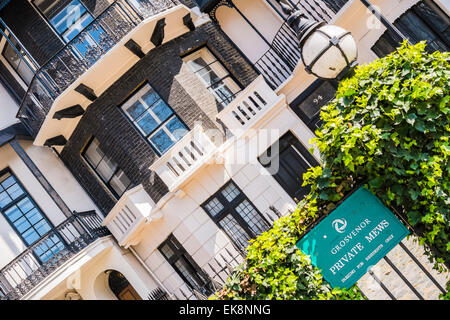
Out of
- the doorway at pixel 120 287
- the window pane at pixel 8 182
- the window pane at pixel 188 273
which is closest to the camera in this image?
the window pane at pixel 188 273

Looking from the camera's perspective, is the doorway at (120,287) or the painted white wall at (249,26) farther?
the doorway at (120,287)

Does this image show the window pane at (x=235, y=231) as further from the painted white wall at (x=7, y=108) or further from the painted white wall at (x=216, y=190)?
the painted white wall at (x=7, y=108)

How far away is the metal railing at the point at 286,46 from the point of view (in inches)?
478

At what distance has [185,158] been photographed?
12008mm

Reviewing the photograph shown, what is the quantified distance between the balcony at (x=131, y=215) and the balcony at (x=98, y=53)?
9.59 ft

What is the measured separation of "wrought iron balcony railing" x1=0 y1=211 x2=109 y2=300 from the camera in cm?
1235

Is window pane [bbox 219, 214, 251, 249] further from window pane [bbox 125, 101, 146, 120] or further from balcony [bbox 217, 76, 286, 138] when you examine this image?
window pane [bbox 125, 101, 146, 120]

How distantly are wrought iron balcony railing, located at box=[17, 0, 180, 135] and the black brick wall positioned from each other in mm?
1031

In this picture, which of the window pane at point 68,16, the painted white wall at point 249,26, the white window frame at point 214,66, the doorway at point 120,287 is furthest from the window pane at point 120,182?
the painted white wall at point 249,26

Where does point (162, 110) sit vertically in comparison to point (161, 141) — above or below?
above

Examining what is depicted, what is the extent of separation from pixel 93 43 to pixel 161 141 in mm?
3102

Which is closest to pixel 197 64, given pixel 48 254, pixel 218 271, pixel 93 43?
pixel 93 43

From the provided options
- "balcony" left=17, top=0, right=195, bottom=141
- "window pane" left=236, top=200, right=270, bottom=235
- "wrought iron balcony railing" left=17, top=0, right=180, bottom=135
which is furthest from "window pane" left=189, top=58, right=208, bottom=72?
"window pane" left=236, top=200, right=270, bottom=235

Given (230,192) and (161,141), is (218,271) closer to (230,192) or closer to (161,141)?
(230,192)
